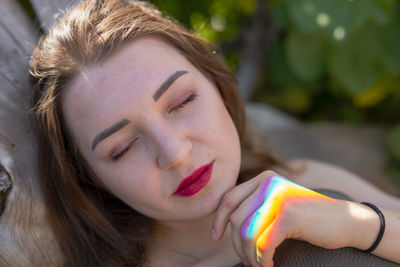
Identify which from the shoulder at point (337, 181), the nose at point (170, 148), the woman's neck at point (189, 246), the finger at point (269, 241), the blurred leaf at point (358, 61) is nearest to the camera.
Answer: the finger at point (269, 241)

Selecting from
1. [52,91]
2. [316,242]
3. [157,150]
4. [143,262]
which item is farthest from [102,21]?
[316,242]

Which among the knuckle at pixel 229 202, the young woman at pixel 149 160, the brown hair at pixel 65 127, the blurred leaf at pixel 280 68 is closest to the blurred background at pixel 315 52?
the blurred leaf at pixel 280 68

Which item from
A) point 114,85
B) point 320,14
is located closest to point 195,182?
point 114,85

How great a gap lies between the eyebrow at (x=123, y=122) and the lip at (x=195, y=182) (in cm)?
25

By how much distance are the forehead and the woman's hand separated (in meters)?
0.45

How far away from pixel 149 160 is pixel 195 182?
16 cm

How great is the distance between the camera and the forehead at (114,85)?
4.12 feet

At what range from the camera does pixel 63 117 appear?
1.43 metres

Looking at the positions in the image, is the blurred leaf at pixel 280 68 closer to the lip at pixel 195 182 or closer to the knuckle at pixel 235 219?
the lip at pixel 195 182

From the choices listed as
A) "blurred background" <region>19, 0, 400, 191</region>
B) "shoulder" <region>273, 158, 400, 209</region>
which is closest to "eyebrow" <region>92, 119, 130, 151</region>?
"blurred background" <region>19, 0, 400, 191</region>

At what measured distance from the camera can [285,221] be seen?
114 centimetres

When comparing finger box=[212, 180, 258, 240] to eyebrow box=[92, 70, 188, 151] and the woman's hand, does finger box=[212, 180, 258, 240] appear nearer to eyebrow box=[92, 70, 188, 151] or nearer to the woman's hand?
the woman's hand

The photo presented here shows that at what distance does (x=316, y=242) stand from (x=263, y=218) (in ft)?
0.56

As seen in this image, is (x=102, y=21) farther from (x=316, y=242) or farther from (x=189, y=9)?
(x=189, y=9)
